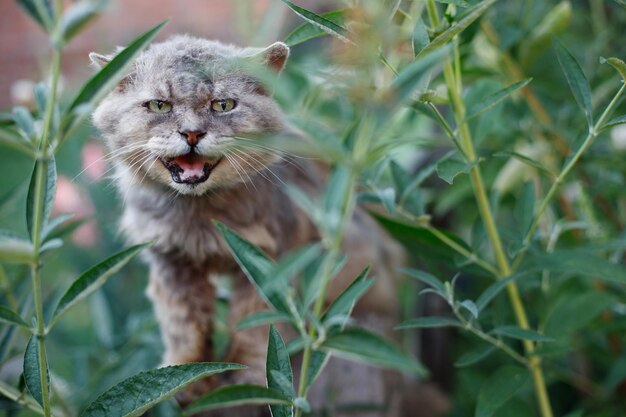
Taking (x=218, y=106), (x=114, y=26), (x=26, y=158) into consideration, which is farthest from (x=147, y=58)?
(x=114, y=26)

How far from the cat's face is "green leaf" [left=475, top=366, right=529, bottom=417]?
56cm

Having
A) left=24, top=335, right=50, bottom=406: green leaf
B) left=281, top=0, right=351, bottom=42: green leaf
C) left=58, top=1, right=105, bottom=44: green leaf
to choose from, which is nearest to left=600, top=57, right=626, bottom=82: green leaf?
left=281, top=0, right=351, bottom=42: green leaf

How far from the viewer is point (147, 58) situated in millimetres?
1228

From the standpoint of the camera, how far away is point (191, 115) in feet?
3.75

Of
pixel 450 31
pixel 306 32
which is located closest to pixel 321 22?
pixel 306 32

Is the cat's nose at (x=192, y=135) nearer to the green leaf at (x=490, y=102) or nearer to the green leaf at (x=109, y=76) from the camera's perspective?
the green leaf at (x=109, y=76)

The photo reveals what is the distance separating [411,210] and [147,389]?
55 centimetres

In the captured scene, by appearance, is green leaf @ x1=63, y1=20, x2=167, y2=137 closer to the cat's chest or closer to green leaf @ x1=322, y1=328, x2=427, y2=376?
green leaf @ x1=322, y1=328, x2=427, y2=376

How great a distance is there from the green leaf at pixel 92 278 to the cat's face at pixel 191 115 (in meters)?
0.23

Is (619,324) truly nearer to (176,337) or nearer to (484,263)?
(484,263)

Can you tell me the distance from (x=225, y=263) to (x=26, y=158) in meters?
1.20

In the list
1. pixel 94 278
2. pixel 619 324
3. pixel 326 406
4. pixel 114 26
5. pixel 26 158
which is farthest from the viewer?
pixel 114 26

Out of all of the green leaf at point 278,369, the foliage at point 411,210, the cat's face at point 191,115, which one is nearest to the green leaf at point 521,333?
the foliage at point 411,210

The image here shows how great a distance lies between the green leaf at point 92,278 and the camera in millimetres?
968
